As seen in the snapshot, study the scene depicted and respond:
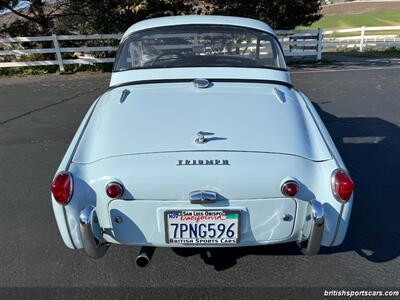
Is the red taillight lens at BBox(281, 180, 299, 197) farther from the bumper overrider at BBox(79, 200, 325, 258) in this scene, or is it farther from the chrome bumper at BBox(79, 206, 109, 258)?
the chrome bumper at BBox(79, 206, 109, 258)

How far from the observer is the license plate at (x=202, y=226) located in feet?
7.50

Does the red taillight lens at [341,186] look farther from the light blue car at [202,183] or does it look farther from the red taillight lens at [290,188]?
the red taillight lens at [290,188]

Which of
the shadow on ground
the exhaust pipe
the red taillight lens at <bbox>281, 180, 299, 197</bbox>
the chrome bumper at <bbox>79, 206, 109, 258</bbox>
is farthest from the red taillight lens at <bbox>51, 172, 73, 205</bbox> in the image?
the red taillight lens at <bbox>281, 180, 299, 197</bbox>

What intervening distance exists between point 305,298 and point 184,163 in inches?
49.2

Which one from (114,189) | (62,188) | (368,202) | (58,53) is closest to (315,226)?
(114,189)

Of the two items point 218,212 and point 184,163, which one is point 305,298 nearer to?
point 218,212

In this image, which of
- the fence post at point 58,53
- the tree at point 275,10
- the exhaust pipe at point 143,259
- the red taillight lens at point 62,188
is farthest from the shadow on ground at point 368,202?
the fence post at point 58,53

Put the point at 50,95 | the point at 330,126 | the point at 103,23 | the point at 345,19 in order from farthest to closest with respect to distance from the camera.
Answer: the point at 345,19 < the point at 103,23 < the point at 50,95 < the point at 330,126

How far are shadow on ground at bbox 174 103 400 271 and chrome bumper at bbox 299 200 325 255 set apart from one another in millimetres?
653

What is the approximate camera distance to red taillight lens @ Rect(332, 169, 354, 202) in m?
2.27

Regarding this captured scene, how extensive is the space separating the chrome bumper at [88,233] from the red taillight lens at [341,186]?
4.98 ft

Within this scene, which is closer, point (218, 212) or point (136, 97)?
point (218, 212)

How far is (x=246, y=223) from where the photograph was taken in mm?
2334

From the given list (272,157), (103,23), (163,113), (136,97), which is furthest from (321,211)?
(103,23)
